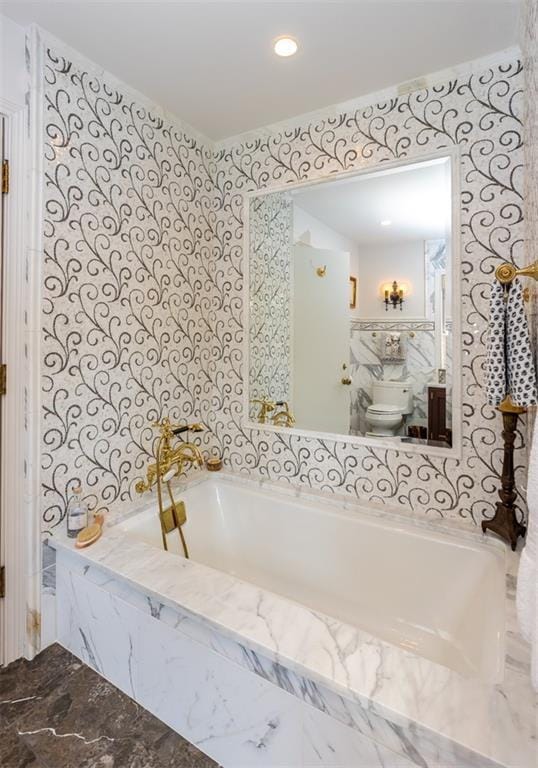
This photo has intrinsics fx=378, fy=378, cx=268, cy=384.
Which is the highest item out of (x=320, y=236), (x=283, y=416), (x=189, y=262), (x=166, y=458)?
(x=320, y=236)

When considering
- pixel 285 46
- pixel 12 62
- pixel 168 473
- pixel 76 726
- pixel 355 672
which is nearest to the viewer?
pixel 355 672

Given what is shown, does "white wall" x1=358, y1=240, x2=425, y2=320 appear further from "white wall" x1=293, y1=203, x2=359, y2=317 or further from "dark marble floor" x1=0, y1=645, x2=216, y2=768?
"dark marble floor" x1=0, y1=645, x2=216, y2=768

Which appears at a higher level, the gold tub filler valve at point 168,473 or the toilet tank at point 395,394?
the toilet tank at point 395,394

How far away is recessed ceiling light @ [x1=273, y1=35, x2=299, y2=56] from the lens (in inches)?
58.1

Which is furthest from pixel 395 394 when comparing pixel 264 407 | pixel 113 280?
pixel 113 280

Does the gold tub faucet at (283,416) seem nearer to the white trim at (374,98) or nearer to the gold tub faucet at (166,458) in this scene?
the gold tub faucet at (166,458)

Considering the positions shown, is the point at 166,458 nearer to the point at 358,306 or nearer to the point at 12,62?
the point at 358,306

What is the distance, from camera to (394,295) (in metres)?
1.96

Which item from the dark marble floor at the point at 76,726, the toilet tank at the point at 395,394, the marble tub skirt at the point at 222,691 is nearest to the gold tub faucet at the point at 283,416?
the toilet tank at the point at 395,394

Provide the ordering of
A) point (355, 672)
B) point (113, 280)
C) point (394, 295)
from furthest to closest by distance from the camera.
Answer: point (394, 295)
point (113, 280)
point (355, 672)

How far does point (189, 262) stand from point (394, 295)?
1129 mm

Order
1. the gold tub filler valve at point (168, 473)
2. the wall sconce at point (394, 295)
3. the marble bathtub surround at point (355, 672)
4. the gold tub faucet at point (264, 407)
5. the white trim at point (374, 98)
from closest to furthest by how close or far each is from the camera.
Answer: the marble bathtub surround at point (355, 672) → the white trim at point (374, 98) → the gold tub filler valve at point (168, 473) → the wall sconce at point (394, 295) → the gold tub faucet at point (264, 407)

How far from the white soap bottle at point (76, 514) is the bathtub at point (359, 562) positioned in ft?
0.58

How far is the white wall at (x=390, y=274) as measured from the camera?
1846 millimetres
